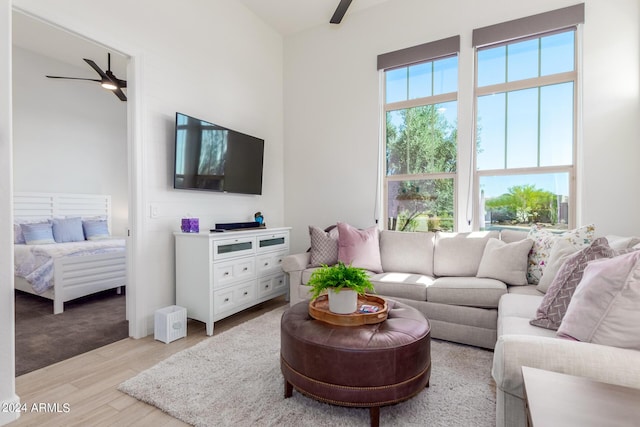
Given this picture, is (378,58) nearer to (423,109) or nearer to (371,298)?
(423,109)

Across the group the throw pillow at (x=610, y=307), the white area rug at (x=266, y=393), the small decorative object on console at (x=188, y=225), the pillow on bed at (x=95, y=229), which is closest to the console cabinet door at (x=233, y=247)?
the small decorative object on console at (x=188, y=225)

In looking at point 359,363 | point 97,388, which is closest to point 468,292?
point 359,363

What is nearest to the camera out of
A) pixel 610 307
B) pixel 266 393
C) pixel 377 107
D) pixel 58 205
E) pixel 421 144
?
pixel 610 307

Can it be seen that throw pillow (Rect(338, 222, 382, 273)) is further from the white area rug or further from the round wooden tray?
the round wooden tray

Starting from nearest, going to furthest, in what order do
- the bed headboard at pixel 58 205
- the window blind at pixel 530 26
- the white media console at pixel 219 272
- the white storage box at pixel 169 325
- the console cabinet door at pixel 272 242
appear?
the white storage box at pixel 169 325
the white media console at pixel 219 272
the window blind at pixel 530 26
the console cabinet door at pixel 272 242
the bed headboard at pixel 58 205

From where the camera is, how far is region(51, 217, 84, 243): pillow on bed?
14.7 ft

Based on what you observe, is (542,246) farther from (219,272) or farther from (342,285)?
(219,272)

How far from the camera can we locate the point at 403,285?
2.77 meters

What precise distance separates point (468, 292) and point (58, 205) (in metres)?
5.55

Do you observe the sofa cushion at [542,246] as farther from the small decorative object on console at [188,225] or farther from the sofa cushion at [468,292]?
the small decorative object on console at [188,225]

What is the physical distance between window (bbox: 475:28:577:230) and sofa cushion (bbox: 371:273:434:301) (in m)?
1.09

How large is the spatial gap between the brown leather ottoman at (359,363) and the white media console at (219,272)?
4.27 ft

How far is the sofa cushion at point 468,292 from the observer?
245 centimetres

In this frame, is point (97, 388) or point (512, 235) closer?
point (97, 388)
